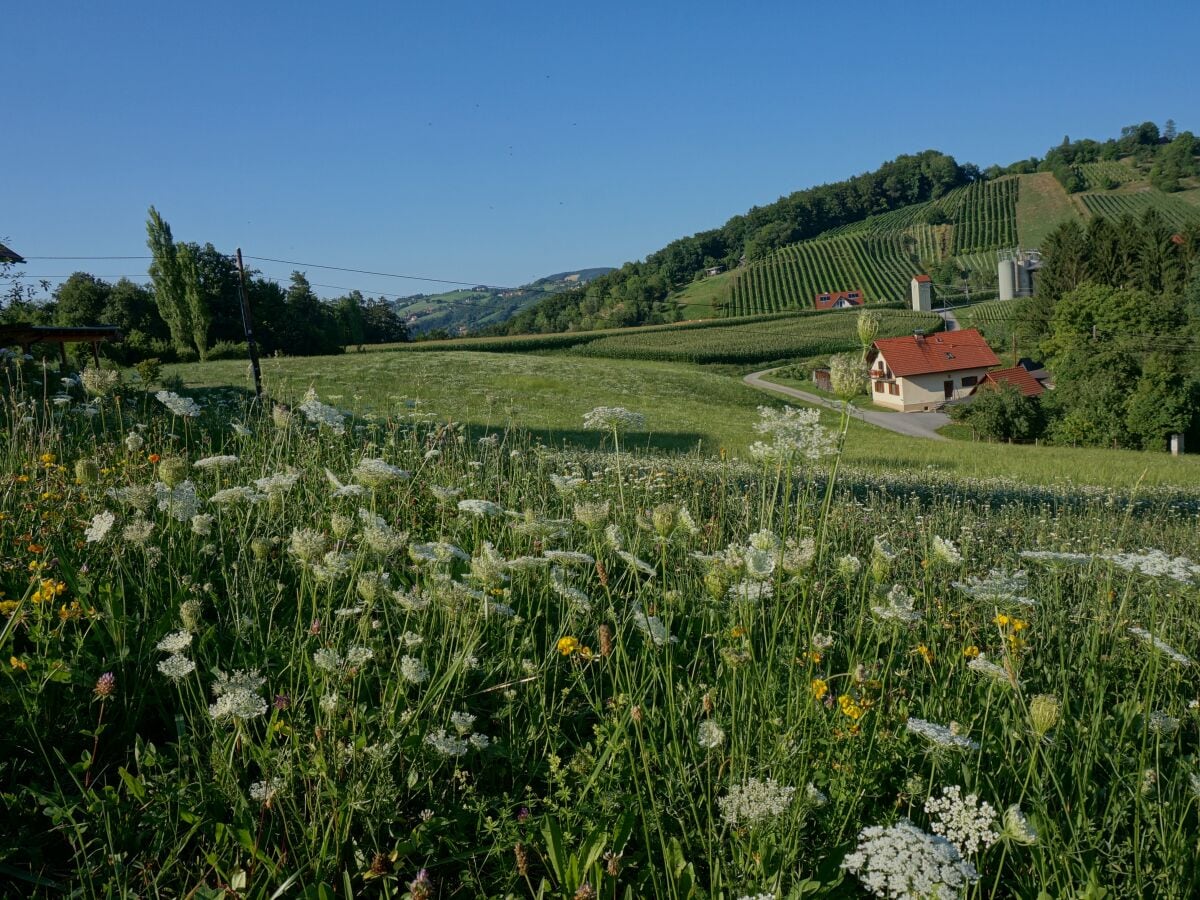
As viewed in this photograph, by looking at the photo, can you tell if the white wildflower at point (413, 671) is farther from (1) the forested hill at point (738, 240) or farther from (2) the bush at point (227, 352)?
(1) the forested hill at point (738, 240)

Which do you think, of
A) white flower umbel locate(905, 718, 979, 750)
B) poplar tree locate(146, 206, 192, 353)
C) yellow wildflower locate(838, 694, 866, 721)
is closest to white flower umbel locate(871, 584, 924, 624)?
yellow wildflower locate(838, 694, 866, 721)

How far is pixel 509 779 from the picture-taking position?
103 inches

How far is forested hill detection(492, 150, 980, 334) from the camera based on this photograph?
400 ft

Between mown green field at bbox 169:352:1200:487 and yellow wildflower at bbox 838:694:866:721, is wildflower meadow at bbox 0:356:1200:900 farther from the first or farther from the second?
mown green field at bbox 169:352:1200:487

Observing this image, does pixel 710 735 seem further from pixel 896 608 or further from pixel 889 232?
pixel 889 232

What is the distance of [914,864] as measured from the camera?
4.31 feet

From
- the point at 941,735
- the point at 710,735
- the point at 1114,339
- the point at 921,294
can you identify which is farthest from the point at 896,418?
the point at 921,294

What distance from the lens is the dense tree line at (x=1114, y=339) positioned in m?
45.1

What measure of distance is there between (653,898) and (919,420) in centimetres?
5548

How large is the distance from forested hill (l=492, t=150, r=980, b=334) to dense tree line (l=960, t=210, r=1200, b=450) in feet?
162

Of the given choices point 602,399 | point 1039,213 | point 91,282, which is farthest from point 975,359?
point 1039,213

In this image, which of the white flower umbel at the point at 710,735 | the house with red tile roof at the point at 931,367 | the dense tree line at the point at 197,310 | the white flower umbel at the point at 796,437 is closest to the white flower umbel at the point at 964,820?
the white flower umbel at the point at 710,735

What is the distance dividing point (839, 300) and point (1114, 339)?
184 ft

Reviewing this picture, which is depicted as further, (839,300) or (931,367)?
(839,300)
